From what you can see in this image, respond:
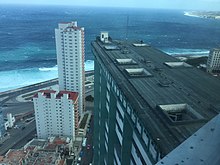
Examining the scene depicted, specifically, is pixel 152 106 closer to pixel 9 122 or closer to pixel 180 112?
pixel 180 112

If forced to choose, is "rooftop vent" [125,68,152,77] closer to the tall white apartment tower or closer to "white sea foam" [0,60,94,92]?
the tall white apartment tower

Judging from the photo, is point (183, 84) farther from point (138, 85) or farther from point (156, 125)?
point (156, 125)

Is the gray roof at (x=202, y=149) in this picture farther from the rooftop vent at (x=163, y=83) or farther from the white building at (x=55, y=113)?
the white building at (x=55, y=113)

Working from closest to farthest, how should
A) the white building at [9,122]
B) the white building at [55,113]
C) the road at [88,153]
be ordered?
the road at [88,153] < the white building at [55,113] < the white building at [9,122]

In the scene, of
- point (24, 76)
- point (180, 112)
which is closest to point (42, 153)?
point (180, 112)

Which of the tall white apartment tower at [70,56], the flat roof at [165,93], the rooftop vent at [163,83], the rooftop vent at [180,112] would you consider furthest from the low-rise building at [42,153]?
the rooftop vent at [180,112]

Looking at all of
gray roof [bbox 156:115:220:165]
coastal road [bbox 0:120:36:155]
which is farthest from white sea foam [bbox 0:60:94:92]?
gray roof [bbox 156:115:220:165]
